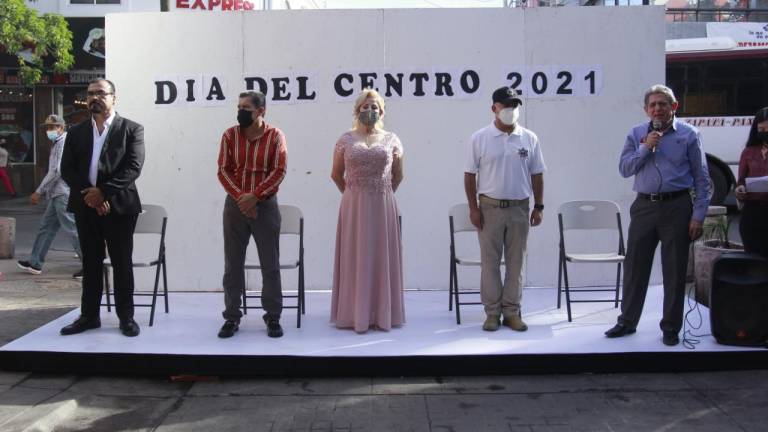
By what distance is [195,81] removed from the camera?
7621 mm

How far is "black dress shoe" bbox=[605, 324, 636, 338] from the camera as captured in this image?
19.1ft

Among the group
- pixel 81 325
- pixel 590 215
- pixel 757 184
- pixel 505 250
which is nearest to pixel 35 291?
pixel 81 325

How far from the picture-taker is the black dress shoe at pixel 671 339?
5.57 meters

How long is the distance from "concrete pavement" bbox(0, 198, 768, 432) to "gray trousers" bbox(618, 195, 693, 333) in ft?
1.86

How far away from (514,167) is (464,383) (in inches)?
67.2

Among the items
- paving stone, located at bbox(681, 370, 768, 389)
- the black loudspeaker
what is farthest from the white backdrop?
paving stone, located at bbox(681, 370, 768, 389)

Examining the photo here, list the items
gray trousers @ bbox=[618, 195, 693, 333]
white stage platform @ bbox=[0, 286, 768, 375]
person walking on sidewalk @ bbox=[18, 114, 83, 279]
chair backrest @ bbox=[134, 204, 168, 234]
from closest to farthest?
white stage platform @ bbox=[0, 286, 768, 375] → gray trousers @ bbox=[618, 195, 693, 333] → chair backrest @ bbox=[134, 204, 168, 234] → person walking on sidewalk @ bbox=[18, 114, 83, 279]

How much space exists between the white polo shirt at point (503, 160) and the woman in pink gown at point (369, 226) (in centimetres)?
65

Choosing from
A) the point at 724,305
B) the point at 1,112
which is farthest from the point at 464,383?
the point at 1,112

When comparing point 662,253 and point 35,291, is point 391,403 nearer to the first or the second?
point 662,253

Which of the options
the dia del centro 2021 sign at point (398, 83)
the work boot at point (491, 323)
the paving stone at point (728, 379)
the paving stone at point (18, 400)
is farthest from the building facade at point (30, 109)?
the paving stone at point (728, 379)

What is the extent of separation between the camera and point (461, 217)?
6980mm

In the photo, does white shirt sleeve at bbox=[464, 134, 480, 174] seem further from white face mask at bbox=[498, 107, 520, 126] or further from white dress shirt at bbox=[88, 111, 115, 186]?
white dress shirt at bbox=[88, 111, 115, 186]

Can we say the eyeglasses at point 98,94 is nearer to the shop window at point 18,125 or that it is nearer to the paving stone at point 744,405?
the paving stone at point 744,405
